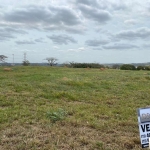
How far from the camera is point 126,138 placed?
117 inches

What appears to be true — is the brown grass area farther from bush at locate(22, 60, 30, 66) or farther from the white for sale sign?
bush at locate(22, 60, 30, 66)

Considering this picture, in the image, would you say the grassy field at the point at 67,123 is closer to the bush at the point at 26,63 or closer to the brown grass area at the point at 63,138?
the brown grass area at the point at 63,138

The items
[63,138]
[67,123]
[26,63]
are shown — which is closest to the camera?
[63,138]

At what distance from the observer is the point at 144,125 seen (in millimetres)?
2102

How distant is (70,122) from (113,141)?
34.1 inches

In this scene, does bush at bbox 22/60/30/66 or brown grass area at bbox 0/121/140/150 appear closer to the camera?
brown grass area at bbox 0/121/140/150

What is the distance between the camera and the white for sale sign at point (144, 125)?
208 cm

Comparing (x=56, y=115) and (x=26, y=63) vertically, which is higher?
(x=26, y=63)

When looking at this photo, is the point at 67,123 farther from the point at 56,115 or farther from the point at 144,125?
the point at 144,125

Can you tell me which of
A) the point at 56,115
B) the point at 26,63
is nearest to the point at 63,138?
the point at 56,115

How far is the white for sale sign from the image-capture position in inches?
81.7

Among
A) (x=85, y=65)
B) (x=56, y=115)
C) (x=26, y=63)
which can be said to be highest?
(x=26, y=63)

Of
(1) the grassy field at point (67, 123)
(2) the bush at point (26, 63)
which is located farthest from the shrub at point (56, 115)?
(2) the bush at point (26, 63)

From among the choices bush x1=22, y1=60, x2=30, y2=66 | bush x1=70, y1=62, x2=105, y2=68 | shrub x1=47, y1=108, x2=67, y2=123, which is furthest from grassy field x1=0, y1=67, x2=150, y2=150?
bush x1=22, y1=60, x2=30, y2=66
